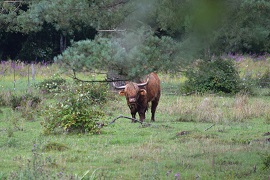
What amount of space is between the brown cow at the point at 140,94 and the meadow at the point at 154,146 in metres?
0.56

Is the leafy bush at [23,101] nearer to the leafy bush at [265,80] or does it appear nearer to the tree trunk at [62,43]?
the leafy bush at [265,80]

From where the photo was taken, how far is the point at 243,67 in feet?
118

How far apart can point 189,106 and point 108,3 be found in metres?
7.24

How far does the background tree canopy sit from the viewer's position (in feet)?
36.7

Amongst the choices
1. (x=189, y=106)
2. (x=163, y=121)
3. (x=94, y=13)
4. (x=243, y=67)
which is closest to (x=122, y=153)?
(x=94, y=13)

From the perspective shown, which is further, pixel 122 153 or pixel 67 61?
pixel 122 153

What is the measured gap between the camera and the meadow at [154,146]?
10.3 m

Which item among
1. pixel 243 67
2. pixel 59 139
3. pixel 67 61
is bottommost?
pixel 243 67

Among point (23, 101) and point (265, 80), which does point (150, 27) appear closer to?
point (23, 101)

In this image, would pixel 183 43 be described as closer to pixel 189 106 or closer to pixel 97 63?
pixel 97 63

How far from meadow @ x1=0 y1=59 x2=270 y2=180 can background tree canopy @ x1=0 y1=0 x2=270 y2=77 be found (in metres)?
1.31

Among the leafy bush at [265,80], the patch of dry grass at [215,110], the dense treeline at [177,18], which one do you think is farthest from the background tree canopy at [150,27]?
the leafy bush at [265,80]

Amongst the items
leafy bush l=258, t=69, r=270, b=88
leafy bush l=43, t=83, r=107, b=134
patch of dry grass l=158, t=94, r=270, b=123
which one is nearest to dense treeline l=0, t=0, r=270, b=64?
leafy bush l=43, t=83, r=107, b=134

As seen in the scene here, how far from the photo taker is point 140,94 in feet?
58.9
